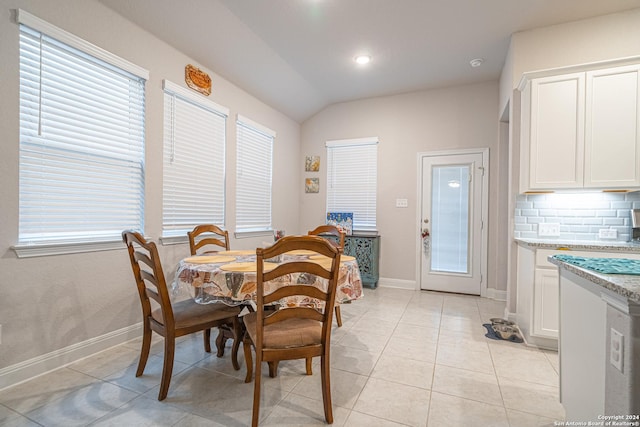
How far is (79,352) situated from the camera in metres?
2.18

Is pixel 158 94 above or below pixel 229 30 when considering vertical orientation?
below

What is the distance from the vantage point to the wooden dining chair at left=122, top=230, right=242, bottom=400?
1.69 meters

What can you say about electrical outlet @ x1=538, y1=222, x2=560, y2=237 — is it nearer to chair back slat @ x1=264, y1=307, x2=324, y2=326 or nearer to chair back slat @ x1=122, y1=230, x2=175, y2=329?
chair back slat @ x1=264, y1=307, x2=324, y2=326

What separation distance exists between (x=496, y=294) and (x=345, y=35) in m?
3.77

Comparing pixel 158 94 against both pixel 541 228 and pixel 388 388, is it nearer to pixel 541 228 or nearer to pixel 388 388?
pixel 388 388

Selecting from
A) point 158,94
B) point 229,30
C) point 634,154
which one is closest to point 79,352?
point 158,94

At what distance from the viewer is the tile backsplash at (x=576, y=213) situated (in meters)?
2.71

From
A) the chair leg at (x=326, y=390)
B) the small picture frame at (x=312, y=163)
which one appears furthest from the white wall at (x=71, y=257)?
the small picture frame at (x=312, y=163)

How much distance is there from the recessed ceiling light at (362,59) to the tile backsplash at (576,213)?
231 cm

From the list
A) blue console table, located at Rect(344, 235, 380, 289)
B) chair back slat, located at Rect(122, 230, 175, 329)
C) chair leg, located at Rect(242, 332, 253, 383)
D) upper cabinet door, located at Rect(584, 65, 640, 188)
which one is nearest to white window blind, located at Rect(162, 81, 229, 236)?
chair back slat, located at Rect(122, 230, 175, 329)

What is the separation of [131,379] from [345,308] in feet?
7.35

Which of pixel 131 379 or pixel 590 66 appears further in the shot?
pixel 590 66

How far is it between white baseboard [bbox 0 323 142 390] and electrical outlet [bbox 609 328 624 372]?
118 inches

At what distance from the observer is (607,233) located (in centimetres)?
272
